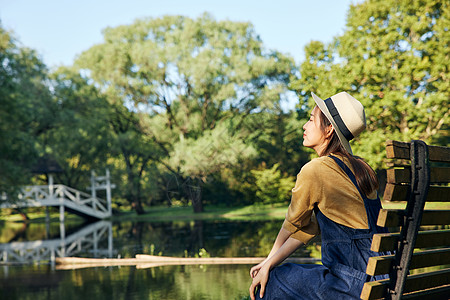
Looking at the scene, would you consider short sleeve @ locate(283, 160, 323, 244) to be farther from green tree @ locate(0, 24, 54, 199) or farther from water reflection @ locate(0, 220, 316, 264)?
green tree @ locate(0, 24, 54, 199)

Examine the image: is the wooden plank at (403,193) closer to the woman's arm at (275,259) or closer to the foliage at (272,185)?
the woman's arm at (275,259)

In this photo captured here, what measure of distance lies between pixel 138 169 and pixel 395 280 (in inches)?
1669

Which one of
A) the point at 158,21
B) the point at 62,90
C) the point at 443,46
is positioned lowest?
the point at 443,46

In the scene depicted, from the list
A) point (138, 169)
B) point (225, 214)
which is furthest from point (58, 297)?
point (138, 169)

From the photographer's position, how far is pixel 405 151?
219 centimetres

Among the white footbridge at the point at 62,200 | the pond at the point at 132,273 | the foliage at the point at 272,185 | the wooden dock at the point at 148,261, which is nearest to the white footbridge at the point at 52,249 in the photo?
the pond at the point at 132,273

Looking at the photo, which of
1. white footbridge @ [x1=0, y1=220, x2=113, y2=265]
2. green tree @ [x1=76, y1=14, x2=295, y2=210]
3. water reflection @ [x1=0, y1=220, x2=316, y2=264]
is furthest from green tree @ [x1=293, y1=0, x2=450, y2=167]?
white footbridge @ [x1=0, y1=220, x2=113, y2=265]

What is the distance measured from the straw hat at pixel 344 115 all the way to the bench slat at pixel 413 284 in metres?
0.63

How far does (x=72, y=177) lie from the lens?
4000 centimetres

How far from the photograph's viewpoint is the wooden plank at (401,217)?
2.09 meters

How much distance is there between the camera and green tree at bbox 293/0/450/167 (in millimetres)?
25191

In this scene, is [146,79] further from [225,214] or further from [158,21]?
[225,214]

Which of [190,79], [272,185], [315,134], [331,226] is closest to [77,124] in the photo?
[190,79]

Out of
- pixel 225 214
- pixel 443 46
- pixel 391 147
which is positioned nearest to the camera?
pixel 391 147
